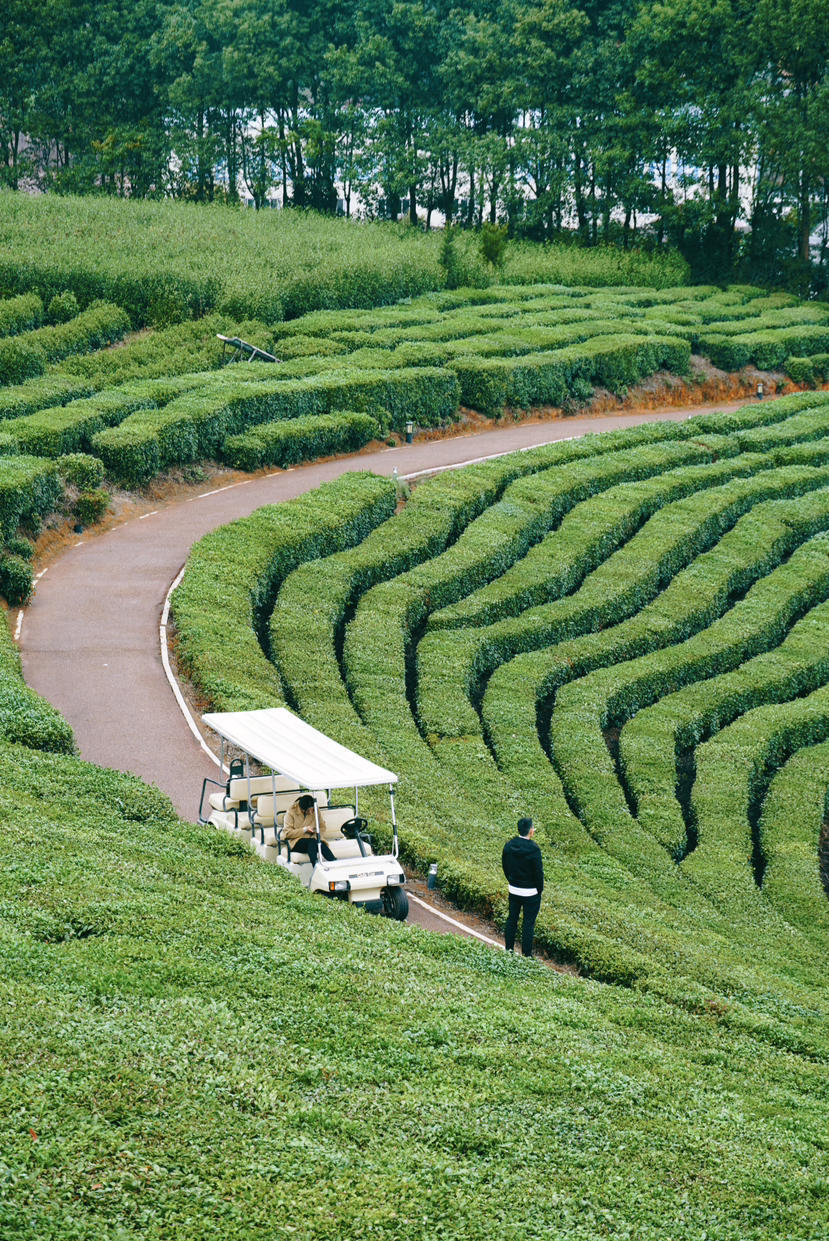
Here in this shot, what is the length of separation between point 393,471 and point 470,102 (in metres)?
41.7

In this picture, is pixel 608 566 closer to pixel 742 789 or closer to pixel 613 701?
pixel 613 701

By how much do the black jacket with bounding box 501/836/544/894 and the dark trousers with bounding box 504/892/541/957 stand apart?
0.76 ft

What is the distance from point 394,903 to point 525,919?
1.54 m

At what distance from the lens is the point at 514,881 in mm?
16109

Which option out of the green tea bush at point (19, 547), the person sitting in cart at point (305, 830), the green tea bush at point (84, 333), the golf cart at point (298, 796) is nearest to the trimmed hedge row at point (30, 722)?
the golf cart at point (298, 796)

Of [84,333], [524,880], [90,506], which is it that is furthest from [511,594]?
[84,333]

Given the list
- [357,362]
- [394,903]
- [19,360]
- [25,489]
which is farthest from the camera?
[357,362]

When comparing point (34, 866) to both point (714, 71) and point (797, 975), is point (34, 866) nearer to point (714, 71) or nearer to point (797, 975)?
point (797, 975)

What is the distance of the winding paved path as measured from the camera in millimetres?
22000

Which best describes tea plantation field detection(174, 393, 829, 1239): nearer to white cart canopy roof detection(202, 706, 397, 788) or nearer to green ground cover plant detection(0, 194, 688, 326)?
white cart canopy roof detection(202, 706, 397, 788)

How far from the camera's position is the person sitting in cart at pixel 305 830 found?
17078mm

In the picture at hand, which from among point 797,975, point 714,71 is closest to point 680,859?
point 797,975

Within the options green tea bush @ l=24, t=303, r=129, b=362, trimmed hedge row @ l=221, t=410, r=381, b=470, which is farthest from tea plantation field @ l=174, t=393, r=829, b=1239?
green tea bush @ l=24, t=303, r=129, b=362

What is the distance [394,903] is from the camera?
1669 centimetres
